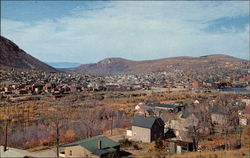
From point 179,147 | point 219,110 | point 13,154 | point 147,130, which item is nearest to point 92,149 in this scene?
point 13,154

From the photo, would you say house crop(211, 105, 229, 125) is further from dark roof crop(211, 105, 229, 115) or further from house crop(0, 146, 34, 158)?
house crop(0, 146, 34, 158)

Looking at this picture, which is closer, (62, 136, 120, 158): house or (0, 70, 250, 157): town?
(62, 136, 120, 158): house

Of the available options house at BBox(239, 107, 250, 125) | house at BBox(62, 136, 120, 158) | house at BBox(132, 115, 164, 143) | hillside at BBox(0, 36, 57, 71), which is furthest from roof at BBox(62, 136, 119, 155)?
hillside at BBox(0, 36, 57, 71)

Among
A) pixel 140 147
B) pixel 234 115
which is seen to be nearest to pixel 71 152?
pixel 140 147

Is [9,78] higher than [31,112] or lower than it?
higher

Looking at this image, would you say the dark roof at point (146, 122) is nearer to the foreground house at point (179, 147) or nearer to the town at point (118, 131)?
the town at point (118, 131)

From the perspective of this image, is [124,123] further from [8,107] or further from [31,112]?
[8,107]

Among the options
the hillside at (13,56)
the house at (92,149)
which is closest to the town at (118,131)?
the house at (92,149)
